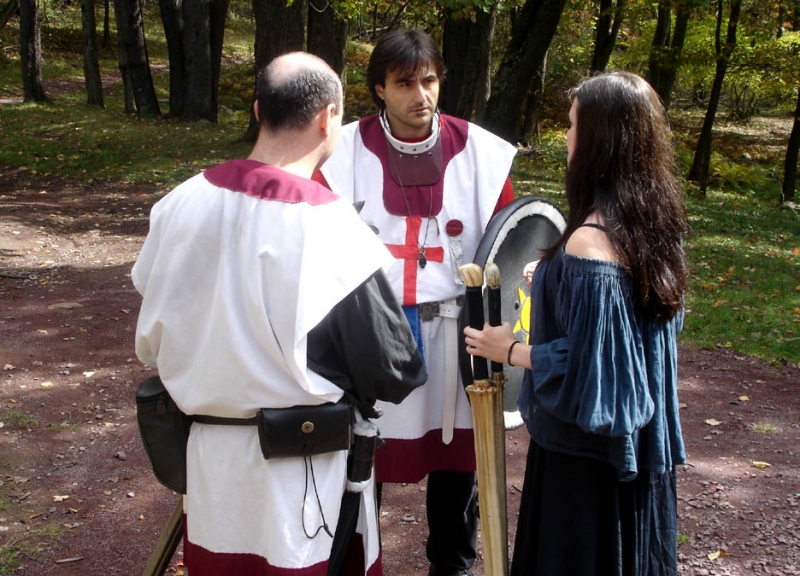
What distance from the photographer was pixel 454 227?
2.92 m

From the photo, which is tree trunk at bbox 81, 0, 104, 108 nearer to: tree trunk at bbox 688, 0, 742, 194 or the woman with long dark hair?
tree trunk at bbox 688, 0, 742, 194

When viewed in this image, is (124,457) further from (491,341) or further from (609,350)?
(609,350)

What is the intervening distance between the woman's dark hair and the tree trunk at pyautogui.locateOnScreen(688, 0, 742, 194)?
1103cm

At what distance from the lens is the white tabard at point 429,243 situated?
288 cm

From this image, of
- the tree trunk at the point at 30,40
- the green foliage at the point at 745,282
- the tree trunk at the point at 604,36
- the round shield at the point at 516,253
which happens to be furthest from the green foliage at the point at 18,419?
the tree trunk at the point at 30,40

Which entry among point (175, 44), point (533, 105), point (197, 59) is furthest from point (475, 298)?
point (175, 44)

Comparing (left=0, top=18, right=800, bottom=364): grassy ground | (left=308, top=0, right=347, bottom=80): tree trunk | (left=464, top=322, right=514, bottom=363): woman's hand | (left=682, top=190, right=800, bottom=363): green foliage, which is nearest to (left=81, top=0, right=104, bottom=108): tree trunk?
(left=0, top=18, right=800, bottom=364): grassy ground

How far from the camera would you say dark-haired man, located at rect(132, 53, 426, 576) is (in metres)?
2.04

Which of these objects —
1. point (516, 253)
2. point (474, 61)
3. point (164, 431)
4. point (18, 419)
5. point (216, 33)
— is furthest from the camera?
point (216, 33)

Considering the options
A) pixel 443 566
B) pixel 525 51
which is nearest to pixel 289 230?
pixel 443 566

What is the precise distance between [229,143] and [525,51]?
21.5 ft

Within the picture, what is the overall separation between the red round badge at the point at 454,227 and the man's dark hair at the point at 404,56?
51cm

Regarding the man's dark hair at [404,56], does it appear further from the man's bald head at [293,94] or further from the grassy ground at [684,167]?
the grassy ground at [684,167]

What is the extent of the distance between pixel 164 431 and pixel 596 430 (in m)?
1.15
